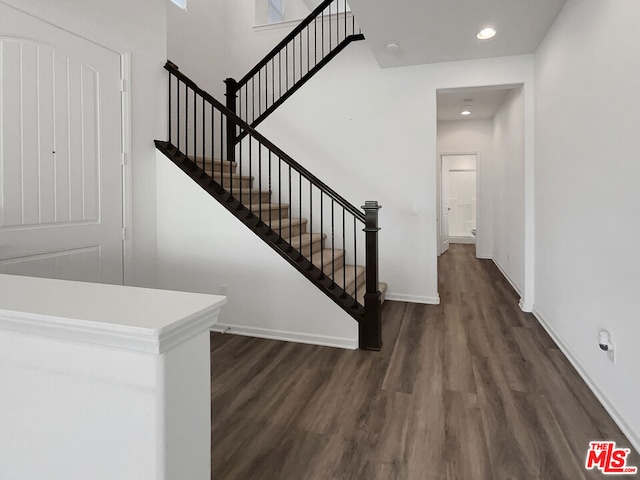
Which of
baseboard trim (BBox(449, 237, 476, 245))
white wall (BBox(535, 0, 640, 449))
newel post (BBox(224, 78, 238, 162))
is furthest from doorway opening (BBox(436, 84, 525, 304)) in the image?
newel post (BBox(224, 78, 238, 162))

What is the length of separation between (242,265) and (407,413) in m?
1.78

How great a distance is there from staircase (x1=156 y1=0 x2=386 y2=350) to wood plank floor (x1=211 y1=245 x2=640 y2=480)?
53 centimetres

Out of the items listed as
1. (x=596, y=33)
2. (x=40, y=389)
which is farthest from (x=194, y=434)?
(x=596, y=33)

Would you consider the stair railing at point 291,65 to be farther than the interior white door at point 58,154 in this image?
Yes

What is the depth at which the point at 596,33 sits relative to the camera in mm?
2285

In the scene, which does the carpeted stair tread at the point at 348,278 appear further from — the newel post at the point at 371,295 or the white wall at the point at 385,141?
the white wall at the point at 385,141

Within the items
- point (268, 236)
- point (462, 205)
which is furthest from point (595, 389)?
point (462, 205)

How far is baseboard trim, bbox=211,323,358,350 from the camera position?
299cm

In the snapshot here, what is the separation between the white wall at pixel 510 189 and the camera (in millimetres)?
4203

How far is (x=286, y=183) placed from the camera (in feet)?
15.1

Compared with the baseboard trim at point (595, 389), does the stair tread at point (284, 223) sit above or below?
above

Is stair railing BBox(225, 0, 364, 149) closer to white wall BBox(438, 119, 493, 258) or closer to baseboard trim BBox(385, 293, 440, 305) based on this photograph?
baseboard trim BBox(385, 293, 440, 305)

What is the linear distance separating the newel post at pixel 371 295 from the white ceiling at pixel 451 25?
1560 mm

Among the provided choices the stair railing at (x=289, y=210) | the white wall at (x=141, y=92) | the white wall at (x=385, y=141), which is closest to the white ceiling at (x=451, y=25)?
the white wall at (x=385, y=141)
